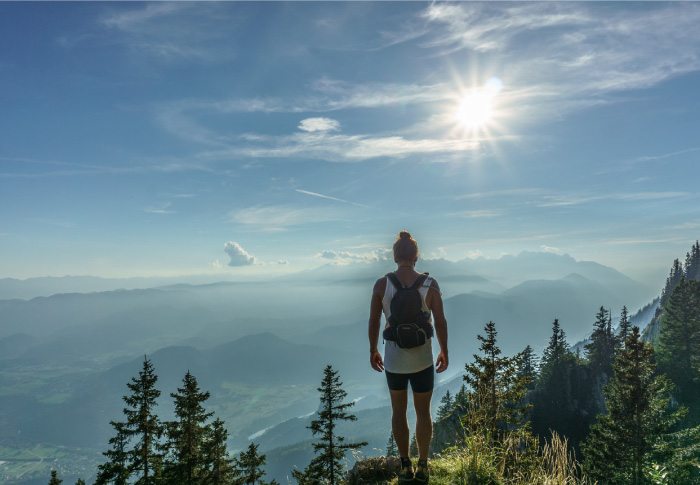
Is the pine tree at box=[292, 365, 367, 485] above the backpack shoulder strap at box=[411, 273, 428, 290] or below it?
below

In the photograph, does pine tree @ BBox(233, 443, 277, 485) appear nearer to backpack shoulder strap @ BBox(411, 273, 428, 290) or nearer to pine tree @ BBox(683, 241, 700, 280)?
backpack shoulder strap @ BBox(411, 273, 428, 290)

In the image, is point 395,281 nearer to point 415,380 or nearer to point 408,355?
point 408,355

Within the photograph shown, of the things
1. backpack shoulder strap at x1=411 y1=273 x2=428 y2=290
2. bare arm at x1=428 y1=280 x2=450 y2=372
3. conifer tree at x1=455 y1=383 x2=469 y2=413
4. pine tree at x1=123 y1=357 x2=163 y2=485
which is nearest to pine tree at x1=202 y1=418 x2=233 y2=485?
pine tree at x1=123 y1=357 x2=163 y2=485

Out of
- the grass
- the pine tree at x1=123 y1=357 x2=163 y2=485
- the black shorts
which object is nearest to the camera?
the grass

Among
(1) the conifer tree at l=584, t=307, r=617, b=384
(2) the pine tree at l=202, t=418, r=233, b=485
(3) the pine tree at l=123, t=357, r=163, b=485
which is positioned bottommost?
(1) the conifer tree at l=584, t=307, r=617, b=384

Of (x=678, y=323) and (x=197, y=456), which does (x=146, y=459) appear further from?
(x=678, y=323)

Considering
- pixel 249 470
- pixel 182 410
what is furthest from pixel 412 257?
pixel 249 470

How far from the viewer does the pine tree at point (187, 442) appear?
18266 millimetres

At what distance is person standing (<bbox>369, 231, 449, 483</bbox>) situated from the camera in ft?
18.4

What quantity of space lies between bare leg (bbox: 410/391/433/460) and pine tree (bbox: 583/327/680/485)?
67.4 ft

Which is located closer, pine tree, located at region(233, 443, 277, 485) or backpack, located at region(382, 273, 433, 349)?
backpack, located at region(382, 273, 433, 349)

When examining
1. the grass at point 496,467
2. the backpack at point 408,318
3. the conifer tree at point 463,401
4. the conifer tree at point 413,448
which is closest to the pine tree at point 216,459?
the conifer tree at point 413,448

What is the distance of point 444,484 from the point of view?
548cm

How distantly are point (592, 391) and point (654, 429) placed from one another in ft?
121
